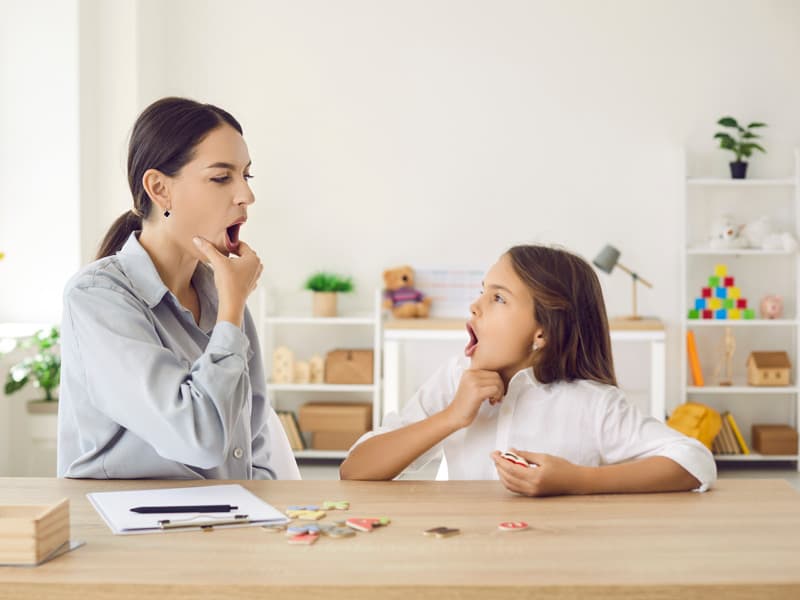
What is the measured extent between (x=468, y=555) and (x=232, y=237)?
0.87 metres

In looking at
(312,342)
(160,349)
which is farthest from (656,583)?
(312,342)

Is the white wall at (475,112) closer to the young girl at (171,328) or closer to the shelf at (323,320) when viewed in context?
the shelf at (323,320)

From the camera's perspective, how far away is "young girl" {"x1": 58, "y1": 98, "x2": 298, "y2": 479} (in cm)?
156

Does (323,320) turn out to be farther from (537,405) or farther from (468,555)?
(468,555)

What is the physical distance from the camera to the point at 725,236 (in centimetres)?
533

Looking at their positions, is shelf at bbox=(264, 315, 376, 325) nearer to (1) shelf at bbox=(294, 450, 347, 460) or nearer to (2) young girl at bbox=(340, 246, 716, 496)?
(1) shelf at bbox=(294, 450, 347, 460)

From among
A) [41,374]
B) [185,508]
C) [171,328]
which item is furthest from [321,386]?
[185,508]

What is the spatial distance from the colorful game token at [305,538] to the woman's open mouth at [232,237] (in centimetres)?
70

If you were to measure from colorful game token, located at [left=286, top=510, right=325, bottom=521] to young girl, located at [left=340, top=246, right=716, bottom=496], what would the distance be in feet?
1.05

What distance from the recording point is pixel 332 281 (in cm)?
543

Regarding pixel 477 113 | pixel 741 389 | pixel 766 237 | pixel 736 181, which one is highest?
pixel 477 113

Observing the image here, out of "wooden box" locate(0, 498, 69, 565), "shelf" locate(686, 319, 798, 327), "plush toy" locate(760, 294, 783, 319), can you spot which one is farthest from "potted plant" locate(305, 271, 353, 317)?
"wooden box" locate(0, 498, 69, 565)

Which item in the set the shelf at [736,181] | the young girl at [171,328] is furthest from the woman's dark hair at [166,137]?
the shelf at [736,181]

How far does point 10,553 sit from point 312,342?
4.58 m
